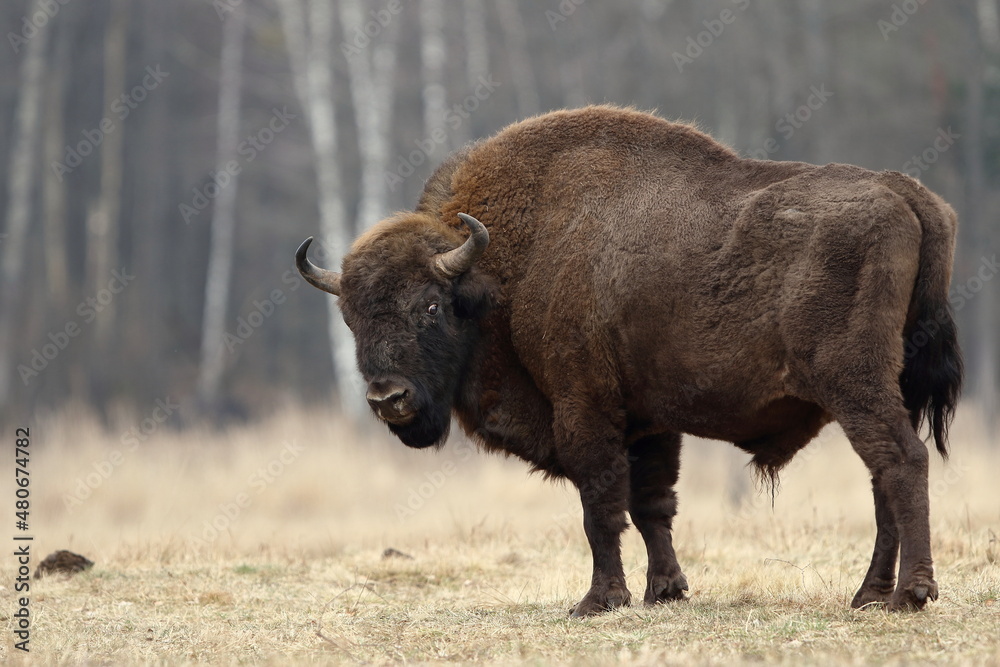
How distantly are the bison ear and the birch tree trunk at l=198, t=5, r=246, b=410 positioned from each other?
65.7ft

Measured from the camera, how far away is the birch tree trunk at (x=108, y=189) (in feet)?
85.1

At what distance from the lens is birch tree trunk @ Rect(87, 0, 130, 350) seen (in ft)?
85.1

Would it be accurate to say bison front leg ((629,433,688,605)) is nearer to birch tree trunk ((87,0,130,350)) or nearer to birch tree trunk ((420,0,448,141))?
birch tree trunk ((420,0,448,141))

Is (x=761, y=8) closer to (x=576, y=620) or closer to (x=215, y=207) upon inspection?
(x=215, y=207)

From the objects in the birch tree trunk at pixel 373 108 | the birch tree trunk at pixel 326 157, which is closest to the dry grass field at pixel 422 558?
the birch tree trunk at pixel 326 157

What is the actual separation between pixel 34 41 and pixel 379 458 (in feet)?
45.7

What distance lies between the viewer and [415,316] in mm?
6273

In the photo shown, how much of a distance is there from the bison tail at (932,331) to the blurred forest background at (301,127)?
1002 centimetres

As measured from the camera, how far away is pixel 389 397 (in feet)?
19.9

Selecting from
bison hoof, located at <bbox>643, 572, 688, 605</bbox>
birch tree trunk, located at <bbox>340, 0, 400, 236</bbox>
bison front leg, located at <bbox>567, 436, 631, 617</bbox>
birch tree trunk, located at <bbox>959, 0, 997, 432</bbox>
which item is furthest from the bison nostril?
birch tree trunk, located at <bbox>959, 0, 997, 432</bbox>

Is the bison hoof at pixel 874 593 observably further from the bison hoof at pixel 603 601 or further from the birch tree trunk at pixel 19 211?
the birch tree trunk at pixel 19 211

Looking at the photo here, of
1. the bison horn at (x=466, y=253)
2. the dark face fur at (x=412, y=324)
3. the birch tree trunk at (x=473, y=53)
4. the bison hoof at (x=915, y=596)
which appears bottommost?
the bison hoof at (x=915, y=596)

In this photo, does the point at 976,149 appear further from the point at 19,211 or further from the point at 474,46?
the point at 19,211

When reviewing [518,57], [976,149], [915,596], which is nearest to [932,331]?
[915,596]
